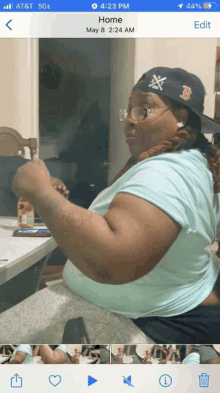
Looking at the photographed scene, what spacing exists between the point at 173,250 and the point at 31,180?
42 cm

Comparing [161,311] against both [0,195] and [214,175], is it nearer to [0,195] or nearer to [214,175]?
[214,175]

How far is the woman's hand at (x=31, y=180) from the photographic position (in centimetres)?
95

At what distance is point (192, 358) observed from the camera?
Result: 3.28ft

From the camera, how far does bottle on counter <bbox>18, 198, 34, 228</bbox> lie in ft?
3.17

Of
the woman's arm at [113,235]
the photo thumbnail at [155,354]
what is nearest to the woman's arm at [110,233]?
the woman's arm at [113,235]

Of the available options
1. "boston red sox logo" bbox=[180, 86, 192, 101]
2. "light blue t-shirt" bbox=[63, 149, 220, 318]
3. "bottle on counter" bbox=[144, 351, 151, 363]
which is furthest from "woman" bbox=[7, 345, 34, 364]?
"boston red sox logo" bbox=[180, 86, 192, 101]

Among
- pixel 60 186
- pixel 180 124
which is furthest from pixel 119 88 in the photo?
pixel 60 186

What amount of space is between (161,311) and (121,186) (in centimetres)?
35

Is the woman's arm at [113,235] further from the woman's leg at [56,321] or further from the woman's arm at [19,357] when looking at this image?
the woman's arm at [19,357]

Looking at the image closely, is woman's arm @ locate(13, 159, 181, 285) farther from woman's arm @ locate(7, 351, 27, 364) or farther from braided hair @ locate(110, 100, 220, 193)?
woman's arm @ locate(7, 351, 27, 364)

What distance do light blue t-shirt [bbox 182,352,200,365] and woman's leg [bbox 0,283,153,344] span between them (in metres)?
0.13

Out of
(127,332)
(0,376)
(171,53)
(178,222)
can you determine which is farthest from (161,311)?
(171,53)

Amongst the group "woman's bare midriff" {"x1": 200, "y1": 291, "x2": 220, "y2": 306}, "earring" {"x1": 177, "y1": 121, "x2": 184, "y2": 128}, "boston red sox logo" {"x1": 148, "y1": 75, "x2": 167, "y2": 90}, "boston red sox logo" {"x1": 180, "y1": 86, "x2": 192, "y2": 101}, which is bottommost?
"woman's bare midriff" {"x1": 200, "y1": 291, "x2": 220, "y2": 306}
